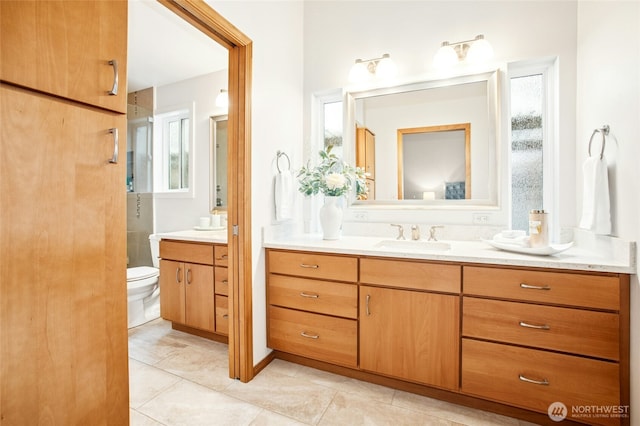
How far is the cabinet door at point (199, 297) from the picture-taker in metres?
2.25

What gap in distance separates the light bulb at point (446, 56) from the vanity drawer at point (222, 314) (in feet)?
7.64

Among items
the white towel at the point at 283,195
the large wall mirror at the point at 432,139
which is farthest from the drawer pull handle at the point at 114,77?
the large wall mirror at the point at 432,139

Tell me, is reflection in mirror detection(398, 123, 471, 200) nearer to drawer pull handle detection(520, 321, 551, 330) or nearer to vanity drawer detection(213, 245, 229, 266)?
drawer pull handle detection(520, 321, 551, 330)

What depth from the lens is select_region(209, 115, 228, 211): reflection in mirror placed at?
2.93 meters

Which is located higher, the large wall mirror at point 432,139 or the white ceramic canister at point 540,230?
the large wall mirror at point 432,139

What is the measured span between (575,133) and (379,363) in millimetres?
1849

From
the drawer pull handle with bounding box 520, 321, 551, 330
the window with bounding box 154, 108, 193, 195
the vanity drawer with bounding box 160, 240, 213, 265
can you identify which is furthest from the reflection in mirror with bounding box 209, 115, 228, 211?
the drawer pull handle with bounding box 520, 321, 551, 330

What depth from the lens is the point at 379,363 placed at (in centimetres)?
169

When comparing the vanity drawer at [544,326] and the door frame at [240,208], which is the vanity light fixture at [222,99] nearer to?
the door frame at [240,208]

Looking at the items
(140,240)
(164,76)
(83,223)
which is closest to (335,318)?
(83,223)

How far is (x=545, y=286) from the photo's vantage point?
137 cm

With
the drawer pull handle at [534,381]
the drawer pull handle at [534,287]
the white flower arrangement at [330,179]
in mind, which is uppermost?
the white flower arrangement at [330,179]

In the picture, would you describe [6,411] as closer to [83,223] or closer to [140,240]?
[83,223]

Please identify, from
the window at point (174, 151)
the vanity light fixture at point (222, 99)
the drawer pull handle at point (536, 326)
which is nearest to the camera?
the drawer pull handle at point (536, 326)
